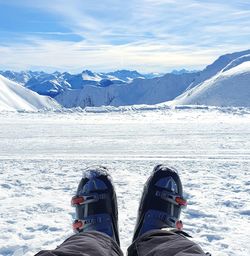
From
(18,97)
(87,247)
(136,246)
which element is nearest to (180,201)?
(136,246)

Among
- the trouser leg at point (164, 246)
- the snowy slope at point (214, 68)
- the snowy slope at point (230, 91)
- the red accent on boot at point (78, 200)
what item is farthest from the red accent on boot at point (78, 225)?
the snowy slope at point (214, 68)

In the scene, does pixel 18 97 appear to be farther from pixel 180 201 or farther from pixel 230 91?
pixel 180 201

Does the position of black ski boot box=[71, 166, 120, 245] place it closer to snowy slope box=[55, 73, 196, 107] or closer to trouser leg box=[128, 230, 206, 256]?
trouser leg box=[128, 230, 206, 256]

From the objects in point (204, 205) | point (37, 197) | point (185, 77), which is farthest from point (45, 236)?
point (185, 77)

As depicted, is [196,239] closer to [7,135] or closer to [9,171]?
[9,171]

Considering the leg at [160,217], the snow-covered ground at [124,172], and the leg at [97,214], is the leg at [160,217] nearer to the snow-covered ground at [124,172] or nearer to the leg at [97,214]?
the leg at [97,214]
